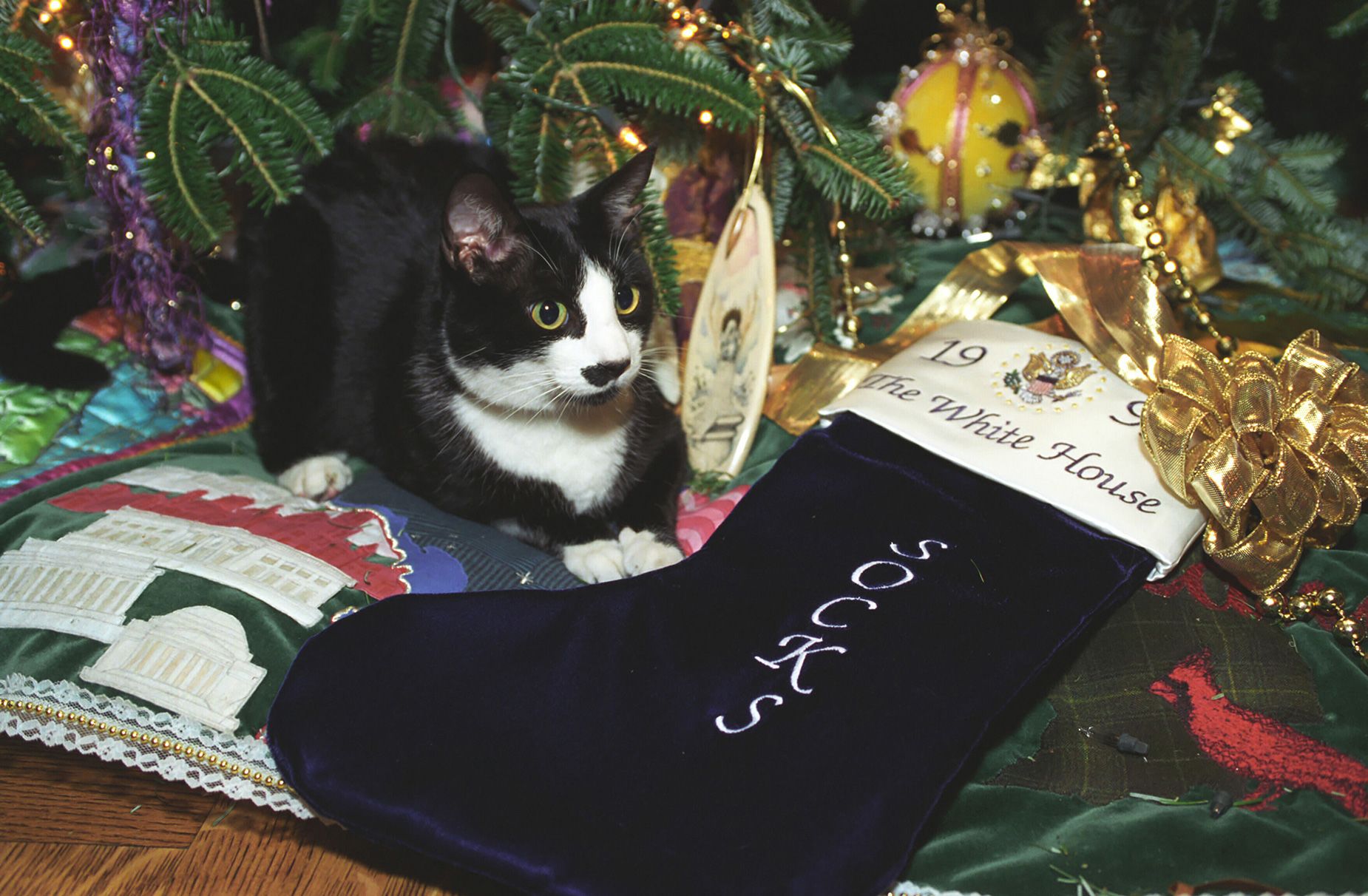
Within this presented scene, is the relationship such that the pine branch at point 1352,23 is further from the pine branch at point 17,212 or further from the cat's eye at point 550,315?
the pine branch at point 17,212

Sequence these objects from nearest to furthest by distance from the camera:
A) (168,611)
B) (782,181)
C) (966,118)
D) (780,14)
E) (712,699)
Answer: (712,699), (168,611), (780,14), (782,181), (966,118)

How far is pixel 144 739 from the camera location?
2.83ft

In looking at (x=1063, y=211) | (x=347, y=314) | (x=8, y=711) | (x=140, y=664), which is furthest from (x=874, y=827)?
(x=1063, y=211)

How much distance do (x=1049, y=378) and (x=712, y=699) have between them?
0.55 m

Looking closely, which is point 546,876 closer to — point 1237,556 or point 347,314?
point 1237,556

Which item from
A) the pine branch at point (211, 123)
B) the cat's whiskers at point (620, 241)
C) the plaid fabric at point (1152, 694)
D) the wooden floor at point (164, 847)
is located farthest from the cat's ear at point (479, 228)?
the plaid fabric at point (1152, 694)

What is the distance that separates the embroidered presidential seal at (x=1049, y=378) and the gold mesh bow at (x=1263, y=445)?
0.11 metres

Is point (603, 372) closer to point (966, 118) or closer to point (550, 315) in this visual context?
point (550, 315)

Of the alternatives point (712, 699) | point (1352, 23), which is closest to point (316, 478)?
point (712, 699)

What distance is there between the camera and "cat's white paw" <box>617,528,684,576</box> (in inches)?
42.4

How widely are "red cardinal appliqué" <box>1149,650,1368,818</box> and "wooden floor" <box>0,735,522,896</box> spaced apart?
24.2 inches

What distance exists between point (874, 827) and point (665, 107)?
81 centimetres

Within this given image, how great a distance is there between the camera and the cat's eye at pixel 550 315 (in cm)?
100

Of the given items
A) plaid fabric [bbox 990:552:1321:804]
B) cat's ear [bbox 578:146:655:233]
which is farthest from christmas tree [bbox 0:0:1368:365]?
plaid fabric [bbox 990:552:1321:804]
